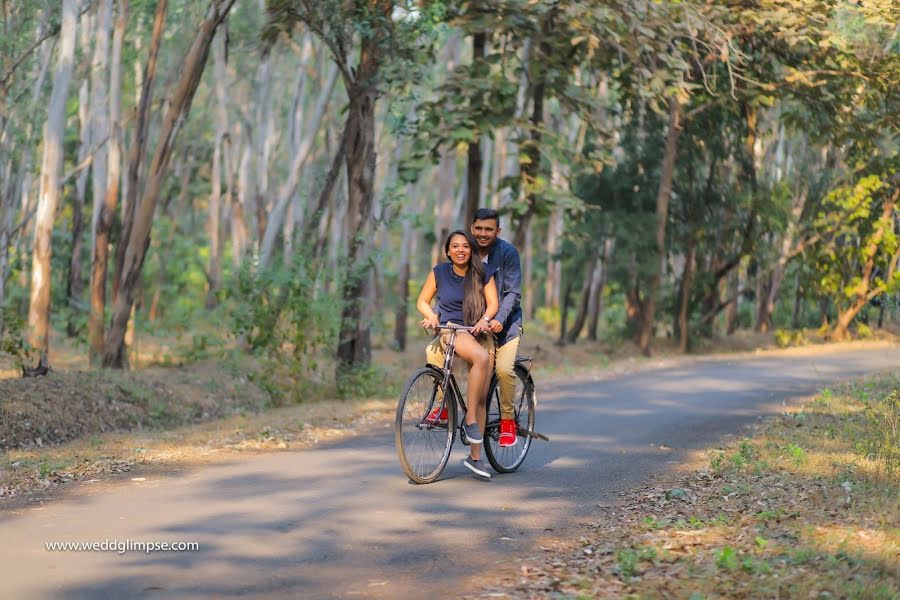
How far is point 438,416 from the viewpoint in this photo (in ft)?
30.1

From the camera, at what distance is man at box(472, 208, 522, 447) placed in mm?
9328

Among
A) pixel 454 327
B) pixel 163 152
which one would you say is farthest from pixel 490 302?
pixel 163 152

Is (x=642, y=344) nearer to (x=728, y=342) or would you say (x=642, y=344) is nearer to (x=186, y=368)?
(x=728, y=342)

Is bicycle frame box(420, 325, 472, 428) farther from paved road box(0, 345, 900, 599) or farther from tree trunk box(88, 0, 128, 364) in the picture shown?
tree trunk box(88, 0, 128, 364)

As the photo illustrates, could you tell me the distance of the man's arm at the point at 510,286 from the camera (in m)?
9.29

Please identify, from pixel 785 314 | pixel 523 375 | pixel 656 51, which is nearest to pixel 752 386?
pixel 656 51

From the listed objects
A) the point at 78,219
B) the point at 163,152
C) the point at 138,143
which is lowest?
the point at 78,219

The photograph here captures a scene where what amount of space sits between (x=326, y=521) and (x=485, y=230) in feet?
9.24

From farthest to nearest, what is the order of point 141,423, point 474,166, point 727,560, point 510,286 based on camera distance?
point 474,166 → point 141,423 → point 510,286 → point 727,560

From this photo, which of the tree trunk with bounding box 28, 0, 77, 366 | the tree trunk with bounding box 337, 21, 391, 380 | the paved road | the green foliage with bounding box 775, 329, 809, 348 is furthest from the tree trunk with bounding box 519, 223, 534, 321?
the paved road

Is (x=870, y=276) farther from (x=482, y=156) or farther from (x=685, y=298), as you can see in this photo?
(x=482, y=156)

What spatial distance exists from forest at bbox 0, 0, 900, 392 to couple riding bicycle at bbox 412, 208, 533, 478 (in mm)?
7025

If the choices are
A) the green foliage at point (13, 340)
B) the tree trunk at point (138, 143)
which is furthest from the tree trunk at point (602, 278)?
the green foliage at point (13, 340)

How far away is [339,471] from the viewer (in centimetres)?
988
